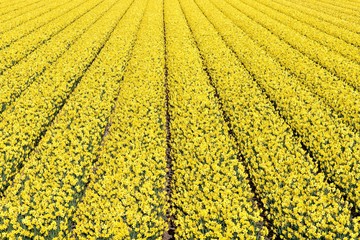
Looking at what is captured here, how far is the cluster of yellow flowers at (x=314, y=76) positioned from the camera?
12547mm

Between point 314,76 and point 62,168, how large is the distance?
446 inches

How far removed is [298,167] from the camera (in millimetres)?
8992

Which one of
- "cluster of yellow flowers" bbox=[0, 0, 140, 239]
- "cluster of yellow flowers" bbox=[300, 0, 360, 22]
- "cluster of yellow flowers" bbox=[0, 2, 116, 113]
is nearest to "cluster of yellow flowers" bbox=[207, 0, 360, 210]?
"cluster of yellow flowers" bbox=[0, 0, 140, 239]

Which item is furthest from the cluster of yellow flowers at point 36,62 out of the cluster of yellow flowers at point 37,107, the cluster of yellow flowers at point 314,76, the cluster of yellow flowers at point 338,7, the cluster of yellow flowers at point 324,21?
the cluster of yellow flowers at point 338,7

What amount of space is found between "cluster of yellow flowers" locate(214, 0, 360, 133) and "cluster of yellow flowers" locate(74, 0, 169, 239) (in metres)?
6.15

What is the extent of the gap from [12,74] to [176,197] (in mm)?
11144

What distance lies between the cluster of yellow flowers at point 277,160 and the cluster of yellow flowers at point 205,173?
48 cm

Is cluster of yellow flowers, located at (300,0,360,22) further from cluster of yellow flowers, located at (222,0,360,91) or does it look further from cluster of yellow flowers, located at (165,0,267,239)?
cluster of yellow flowers, located at (165,0,267,239)

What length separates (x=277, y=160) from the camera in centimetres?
933

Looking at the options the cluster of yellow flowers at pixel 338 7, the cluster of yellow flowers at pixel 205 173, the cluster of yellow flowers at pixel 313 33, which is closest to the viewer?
the cluster of yellow flowers at pixel 205 173

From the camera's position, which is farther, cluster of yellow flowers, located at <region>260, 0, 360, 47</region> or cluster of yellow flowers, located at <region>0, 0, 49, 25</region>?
cluster of yellow flowers, located at <region>0, 0, 49, 25</region>

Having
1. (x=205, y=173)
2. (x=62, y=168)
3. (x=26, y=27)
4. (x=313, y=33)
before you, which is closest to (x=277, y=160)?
(x=205, y=173)

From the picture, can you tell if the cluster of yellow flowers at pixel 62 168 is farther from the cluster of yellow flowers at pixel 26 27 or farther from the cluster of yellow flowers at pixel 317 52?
the cluster of yellow flowers at pixel 317 52

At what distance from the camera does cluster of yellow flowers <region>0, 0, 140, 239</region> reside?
24.0ft
